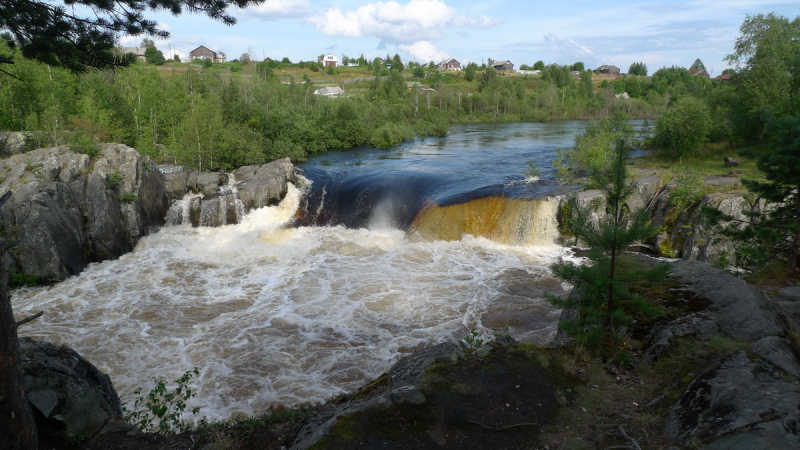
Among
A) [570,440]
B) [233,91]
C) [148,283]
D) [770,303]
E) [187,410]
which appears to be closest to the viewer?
[570,440]

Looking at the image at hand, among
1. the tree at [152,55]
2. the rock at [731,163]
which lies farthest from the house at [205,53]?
the rock at [731,163]

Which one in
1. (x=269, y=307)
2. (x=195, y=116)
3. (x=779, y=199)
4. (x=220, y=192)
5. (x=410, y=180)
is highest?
(x=195, y=116)

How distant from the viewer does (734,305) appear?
23.8 feet

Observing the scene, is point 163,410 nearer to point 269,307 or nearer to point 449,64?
point 269,307

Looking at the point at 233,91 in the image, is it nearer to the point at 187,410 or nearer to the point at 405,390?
the point at 187,410

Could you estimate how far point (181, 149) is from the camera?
27.3m

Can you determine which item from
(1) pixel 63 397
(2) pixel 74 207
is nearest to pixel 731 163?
(1) pixel 63 397

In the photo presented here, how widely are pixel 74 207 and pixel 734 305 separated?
2097 centimetres

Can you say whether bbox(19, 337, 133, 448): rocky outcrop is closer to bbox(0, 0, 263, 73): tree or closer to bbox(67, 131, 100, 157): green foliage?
bbox(0, 0, 263, 73): tree

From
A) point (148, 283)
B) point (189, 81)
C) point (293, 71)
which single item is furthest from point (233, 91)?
point (293, 71)

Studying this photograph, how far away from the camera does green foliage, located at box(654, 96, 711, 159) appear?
78.4 feet

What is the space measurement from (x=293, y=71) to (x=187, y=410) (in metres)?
104

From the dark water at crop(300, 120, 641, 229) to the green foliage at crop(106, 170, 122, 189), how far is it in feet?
27.5

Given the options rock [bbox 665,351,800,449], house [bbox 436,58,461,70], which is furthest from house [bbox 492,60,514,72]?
rock [bbox 665,351,800,449]
